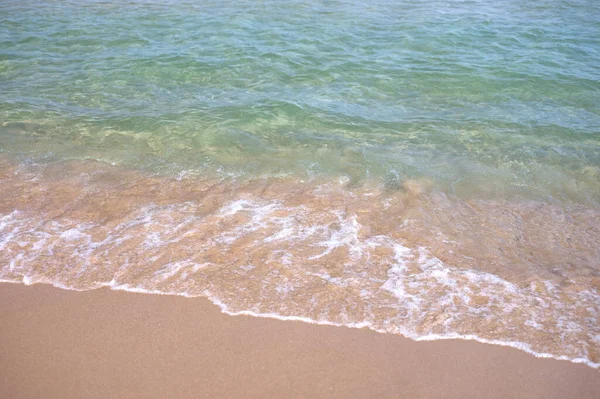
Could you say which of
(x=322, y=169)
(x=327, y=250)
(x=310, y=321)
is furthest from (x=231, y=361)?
(x=322, y=169)

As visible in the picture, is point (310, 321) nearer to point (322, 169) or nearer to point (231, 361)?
point (231, 361)

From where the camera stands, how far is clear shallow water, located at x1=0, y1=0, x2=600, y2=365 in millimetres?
3904

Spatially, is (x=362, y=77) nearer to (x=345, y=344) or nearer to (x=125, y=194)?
(x=125, y=194)

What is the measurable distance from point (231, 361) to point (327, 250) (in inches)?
55.2

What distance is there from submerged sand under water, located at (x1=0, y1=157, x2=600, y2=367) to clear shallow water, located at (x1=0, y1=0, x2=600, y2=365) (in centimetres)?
2

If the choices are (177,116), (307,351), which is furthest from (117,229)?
(177,116)

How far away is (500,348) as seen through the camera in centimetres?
338

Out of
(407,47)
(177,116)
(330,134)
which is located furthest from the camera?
(407,47)

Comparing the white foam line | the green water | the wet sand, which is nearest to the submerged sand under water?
the white foam line

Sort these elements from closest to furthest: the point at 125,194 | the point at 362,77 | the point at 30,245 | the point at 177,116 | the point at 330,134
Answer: the point at 30,245 → the point at 125,194 → the point at 330,134 → the point at 177,116 → the point at 362,77

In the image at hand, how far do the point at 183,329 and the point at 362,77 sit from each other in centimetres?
619

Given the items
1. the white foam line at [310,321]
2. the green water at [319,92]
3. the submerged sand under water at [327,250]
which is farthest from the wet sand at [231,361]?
the green water at [319,92]

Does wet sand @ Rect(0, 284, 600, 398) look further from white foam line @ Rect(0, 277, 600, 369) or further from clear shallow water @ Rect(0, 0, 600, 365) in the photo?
clear shallow water @ Rect(0, 0, 600, 365)

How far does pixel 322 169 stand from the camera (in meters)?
5.92
